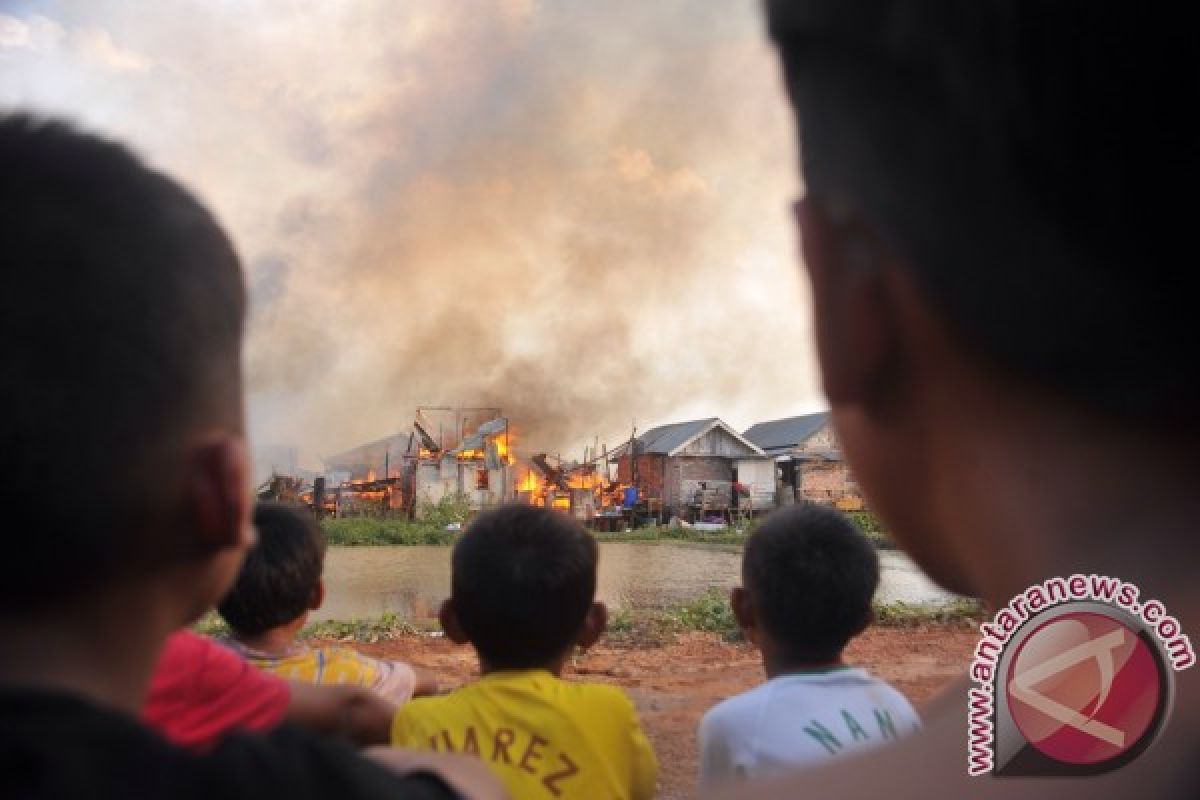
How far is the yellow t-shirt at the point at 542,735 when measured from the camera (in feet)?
6.34

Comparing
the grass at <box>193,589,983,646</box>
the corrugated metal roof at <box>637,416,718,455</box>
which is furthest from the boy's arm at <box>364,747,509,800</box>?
the corrugated metal roof at <box>637,416,718,455</box>

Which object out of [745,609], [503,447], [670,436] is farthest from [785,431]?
[745,609]

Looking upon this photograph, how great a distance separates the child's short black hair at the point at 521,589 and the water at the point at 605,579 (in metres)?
5.87

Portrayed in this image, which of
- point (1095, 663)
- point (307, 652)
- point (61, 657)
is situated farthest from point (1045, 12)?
point (307, 652)

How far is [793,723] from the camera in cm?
187

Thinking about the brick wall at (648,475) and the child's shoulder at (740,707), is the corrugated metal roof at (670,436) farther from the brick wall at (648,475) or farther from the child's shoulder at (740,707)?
the child's shoulder at (740,707)

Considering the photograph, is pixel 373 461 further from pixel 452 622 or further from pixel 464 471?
pixel 452 622

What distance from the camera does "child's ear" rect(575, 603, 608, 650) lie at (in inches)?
90.2

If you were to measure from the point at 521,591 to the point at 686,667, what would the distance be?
4.87m

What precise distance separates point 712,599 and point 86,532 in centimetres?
930

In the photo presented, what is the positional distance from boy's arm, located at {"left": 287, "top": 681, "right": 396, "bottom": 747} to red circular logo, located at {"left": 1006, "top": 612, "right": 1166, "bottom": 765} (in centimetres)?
133

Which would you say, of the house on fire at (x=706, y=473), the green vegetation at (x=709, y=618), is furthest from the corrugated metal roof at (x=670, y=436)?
the green vegetation at (x=709, y=618)

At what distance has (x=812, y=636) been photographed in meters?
2.17

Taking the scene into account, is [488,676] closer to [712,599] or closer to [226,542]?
[226,542]
